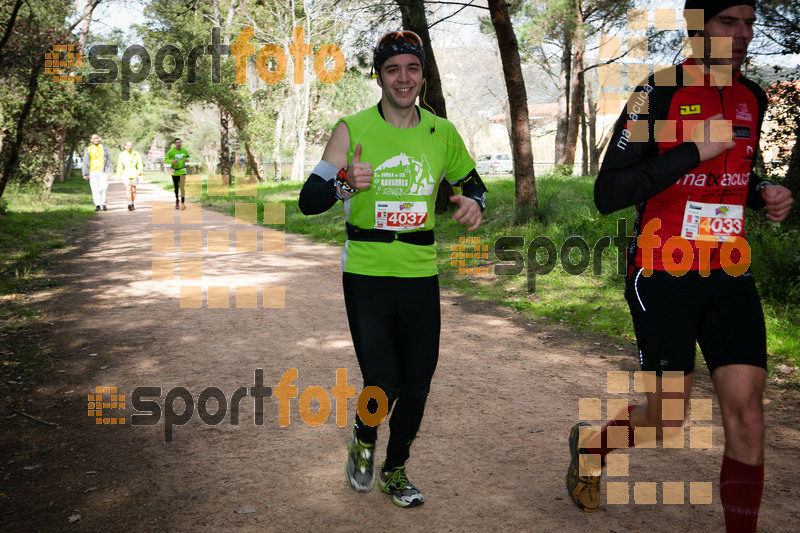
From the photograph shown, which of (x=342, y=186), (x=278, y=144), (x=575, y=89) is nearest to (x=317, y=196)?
(x=342, y=186)

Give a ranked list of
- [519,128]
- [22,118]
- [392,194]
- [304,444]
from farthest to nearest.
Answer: [519,128] < [22,118] < [304,444] < [392,194]

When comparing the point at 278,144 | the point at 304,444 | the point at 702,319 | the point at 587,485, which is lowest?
the point at 304,444

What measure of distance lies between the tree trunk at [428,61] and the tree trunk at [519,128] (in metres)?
1.49

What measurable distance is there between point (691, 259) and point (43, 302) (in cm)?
824

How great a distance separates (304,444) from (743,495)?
2699 mm

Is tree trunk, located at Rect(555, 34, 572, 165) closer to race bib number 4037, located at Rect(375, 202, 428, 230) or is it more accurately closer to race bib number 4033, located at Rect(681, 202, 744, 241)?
race bib number 4037, located at Rect(375, 202, 428, 230)

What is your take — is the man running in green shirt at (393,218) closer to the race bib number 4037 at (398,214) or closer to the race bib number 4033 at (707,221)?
the race bib number 4037 at (398,214)

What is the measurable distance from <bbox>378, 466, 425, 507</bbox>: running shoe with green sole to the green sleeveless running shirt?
1134 mm

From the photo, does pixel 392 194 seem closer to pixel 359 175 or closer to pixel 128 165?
pixel 359 175

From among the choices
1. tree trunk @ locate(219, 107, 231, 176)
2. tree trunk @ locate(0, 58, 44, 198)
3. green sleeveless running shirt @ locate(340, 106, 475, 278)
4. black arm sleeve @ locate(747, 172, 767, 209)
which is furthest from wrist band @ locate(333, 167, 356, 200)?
tree trunk @ locate(219, 107, 231, 176)

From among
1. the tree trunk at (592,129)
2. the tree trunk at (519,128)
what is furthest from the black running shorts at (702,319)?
the tree trunk at (592,129)

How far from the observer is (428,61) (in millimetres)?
15766

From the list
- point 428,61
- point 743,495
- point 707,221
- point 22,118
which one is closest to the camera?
point 743,495

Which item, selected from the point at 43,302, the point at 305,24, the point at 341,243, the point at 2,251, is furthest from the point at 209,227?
the point at 305,24
